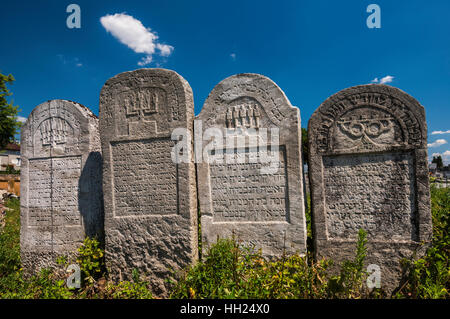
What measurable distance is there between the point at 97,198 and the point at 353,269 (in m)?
3.56

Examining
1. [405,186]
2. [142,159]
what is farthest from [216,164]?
[405,186]

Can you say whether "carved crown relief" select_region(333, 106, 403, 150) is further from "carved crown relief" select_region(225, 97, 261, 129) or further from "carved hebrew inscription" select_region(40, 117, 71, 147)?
"carved hebrew inscription" select_region(40, 117, 71, 147)

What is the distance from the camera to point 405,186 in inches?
128

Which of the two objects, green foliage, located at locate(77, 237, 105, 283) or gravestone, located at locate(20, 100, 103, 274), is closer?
green foliage, located at locate(77, 237, 105, 283)

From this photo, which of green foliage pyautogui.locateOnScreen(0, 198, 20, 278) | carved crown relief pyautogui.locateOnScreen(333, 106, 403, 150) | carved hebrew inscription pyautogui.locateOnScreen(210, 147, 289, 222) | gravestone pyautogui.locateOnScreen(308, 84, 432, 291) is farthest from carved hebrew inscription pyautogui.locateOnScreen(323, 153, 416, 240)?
green foliage pyautogui.locateOnScreen(0, 198, 20, 278)

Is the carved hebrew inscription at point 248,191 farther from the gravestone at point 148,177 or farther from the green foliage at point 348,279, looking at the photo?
the green foliage at point 348,279

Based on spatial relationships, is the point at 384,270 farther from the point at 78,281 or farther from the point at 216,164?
the point at 78,281

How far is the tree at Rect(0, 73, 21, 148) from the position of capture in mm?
13859

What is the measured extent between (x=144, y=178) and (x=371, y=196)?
2.93m

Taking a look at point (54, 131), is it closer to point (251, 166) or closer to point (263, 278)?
point (251, 166)

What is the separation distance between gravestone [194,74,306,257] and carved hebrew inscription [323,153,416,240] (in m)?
0.41

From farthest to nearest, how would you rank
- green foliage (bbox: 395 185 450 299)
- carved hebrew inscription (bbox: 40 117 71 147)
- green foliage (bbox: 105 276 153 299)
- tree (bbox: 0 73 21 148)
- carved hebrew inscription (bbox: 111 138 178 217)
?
tree (bbox: 0 73 21 148)
carved hebrew inscription (bbox: 40 117 71 147)
carved hebrew inscription (bbox: 111 138 178 217)
green foliage (bbox: 105 276 153 299)
green foliage (bbox: 395 185 450 299)

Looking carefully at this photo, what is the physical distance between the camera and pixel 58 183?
4316mm

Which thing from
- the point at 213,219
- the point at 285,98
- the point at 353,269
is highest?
the point at 285,98
